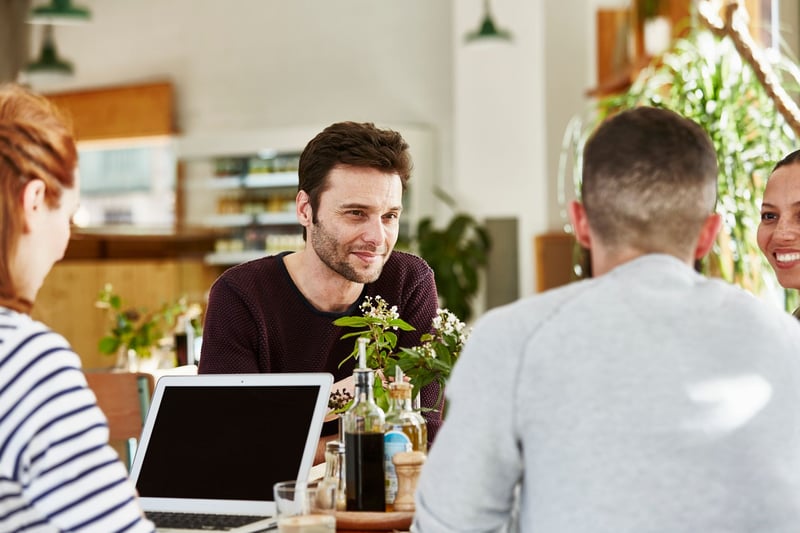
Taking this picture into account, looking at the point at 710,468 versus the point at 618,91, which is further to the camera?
the point at 618,91

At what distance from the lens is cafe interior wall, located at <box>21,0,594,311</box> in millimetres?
7738

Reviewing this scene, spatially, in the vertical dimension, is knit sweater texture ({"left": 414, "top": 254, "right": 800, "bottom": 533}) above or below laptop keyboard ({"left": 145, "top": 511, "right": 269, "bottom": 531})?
above

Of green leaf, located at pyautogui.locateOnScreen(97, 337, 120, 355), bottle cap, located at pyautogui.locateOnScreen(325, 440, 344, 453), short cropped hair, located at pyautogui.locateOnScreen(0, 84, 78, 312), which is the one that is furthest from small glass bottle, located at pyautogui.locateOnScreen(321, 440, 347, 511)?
green leaf, located at pyautogui.locateOnScreen(97, 337, 120, 355)

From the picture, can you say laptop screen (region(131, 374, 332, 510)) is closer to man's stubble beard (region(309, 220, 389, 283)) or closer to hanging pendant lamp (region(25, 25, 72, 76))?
man's stubble beard (region(309, 220, 389, 283))

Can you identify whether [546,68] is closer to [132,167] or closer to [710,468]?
[132,167]

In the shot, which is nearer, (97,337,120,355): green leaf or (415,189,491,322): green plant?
(97,337,120,355): green leaf

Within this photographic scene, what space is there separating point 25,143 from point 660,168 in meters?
0.74

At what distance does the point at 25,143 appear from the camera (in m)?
1.24

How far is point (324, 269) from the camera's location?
2367 millimetres

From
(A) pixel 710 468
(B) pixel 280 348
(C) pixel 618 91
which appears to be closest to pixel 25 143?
(A) pixel 710 468

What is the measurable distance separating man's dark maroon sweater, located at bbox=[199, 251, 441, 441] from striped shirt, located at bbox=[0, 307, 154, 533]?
0.98 meters

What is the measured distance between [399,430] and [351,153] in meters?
0.84

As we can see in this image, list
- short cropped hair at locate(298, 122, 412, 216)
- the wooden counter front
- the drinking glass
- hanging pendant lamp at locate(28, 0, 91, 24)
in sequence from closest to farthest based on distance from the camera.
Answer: the drinking glass < short cropped hair at locate(298, 122, 412, 216) < the wooden counter front < hanging pendant lamp at locate(28, 0, 91, 24)

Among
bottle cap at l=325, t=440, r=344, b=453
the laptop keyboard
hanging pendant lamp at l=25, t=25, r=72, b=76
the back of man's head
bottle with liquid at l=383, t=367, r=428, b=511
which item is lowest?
the laptop keyboard
